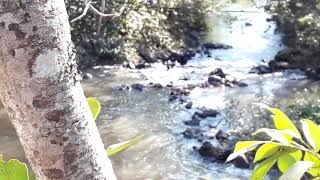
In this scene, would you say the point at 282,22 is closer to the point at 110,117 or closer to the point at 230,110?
the point at 230,110

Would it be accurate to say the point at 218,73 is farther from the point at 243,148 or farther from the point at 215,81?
the point at 243,148

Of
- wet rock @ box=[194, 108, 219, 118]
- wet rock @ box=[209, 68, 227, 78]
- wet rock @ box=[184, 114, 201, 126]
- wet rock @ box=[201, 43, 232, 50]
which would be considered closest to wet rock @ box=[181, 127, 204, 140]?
wet rock @ box=[184, 114, 201, 126]

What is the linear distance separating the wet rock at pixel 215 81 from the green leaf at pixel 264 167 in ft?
35.3

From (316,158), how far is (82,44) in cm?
1306

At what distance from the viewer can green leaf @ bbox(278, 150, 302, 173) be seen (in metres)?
0.88

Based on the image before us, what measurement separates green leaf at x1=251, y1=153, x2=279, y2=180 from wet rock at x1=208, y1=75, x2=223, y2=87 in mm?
10764

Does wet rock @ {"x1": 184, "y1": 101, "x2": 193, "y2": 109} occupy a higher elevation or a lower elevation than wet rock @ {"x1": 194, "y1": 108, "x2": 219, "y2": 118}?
higher

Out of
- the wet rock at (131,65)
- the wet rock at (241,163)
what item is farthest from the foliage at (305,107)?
the wet rock at (131,65)

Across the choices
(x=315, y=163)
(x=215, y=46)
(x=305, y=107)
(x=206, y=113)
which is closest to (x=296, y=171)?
(x=315, y=163)

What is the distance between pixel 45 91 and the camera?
2.19 ft

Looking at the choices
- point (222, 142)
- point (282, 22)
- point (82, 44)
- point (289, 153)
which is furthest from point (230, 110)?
point (289, 153)

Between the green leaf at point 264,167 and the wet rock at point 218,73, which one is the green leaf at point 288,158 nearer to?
the green leaf at point 264,167

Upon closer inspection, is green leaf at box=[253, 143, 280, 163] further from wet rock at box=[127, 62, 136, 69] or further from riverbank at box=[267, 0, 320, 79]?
wet rock at box=[127, 62, 136, 69]

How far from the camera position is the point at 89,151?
70 centimetres
